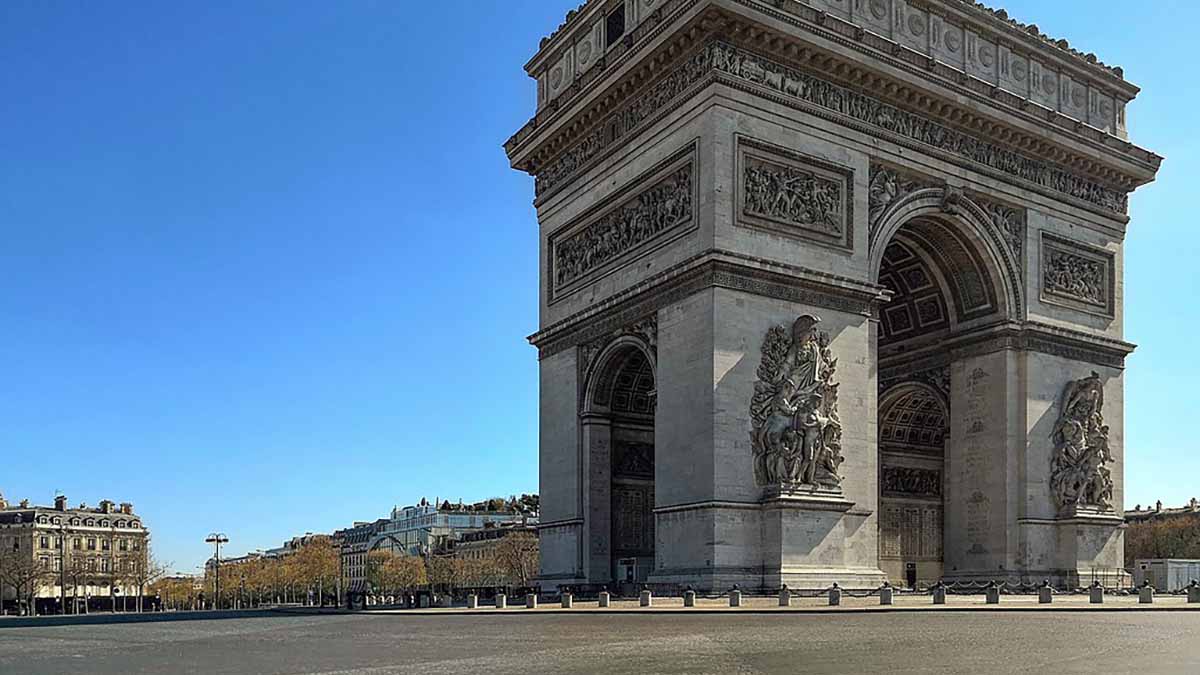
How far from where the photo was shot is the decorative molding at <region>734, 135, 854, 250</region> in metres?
31.1

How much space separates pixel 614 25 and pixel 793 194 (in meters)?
8.68

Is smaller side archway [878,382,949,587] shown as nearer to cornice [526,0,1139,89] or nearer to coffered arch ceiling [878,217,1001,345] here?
coffered arch ceiling [878,217,1001,345]

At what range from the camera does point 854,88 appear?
33344 millimetres

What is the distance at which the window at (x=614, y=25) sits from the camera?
1420 inches

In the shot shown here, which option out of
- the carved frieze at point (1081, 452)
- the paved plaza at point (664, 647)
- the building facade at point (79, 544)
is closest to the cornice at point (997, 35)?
the carved frieze at point (1081, 452)

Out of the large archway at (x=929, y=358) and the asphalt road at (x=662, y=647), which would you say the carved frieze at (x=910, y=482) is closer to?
the large archway at (x=929, y=358)

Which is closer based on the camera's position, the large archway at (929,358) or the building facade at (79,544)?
the large archway at (929,358)

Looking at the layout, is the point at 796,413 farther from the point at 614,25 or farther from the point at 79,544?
the point at 79,544

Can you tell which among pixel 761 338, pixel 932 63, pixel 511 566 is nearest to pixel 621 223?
pixel 761 338

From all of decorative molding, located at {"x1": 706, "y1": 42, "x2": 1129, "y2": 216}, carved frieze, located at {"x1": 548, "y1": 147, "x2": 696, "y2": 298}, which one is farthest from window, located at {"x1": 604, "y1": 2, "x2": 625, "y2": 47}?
decorative molding, located at {"x1": 706, "y1": 42, "x2": 1129, "y2": 216}

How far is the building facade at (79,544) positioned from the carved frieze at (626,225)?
267 feet

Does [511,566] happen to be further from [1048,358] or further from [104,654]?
[104,654]

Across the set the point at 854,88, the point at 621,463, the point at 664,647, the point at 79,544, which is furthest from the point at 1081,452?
the point at 79,544

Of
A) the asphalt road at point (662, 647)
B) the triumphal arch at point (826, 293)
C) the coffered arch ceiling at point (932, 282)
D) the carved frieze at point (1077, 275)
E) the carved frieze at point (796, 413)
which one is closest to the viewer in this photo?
the asphalt road at point (662, 647)
